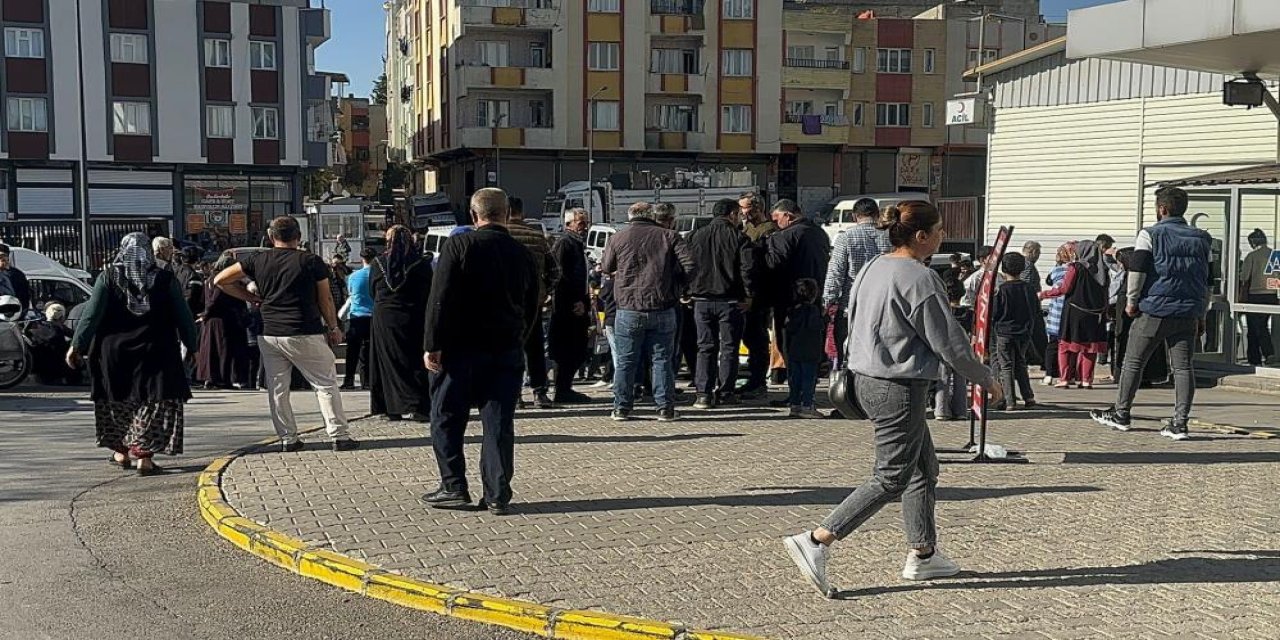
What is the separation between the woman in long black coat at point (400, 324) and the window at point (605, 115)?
48315 mm

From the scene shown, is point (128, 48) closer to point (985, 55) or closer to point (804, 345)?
point (985, 55)

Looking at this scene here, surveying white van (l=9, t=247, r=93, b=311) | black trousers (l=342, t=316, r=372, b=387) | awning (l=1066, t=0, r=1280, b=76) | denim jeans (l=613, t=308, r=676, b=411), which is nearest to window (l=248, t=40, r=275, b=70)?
white van (l=9, t=247, r=93, b=311)

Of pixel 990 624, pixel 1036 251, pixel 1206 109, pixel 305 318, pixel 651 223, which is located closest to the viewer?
pixel 990 624

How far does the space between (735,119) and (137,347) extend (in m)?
53.4

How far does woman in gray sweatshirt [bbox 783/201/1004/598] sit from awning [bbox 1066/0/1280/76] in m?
8.38

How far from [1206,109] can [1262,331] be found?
584 cm

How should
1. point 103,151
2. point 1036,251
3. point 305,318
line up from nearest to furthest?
point 305,318 → point 1036,251 → point 103,151

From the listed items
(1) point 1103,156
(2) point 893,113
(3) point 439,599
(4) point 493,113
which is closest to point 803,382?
(3) point 439,599

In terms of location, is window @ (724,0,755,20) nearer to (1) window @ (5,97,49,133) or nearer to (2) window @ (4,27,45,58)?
(2) window @ (4,27,45,58)

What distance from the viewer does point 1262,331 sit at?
1466 centimetres

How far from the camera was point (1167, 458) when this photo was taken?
31.6ft

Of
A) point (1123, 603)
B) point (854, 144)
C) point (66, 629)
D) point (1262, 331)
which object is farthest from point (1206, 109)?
point (854, 144)

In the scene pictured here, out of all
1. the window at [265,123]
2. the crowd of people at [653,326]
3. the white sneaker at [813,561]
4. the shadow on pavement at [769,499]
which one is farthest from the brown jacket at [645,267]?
the window at [265,123]

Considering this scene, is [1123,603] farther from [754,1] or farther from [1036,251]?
[754,1]
